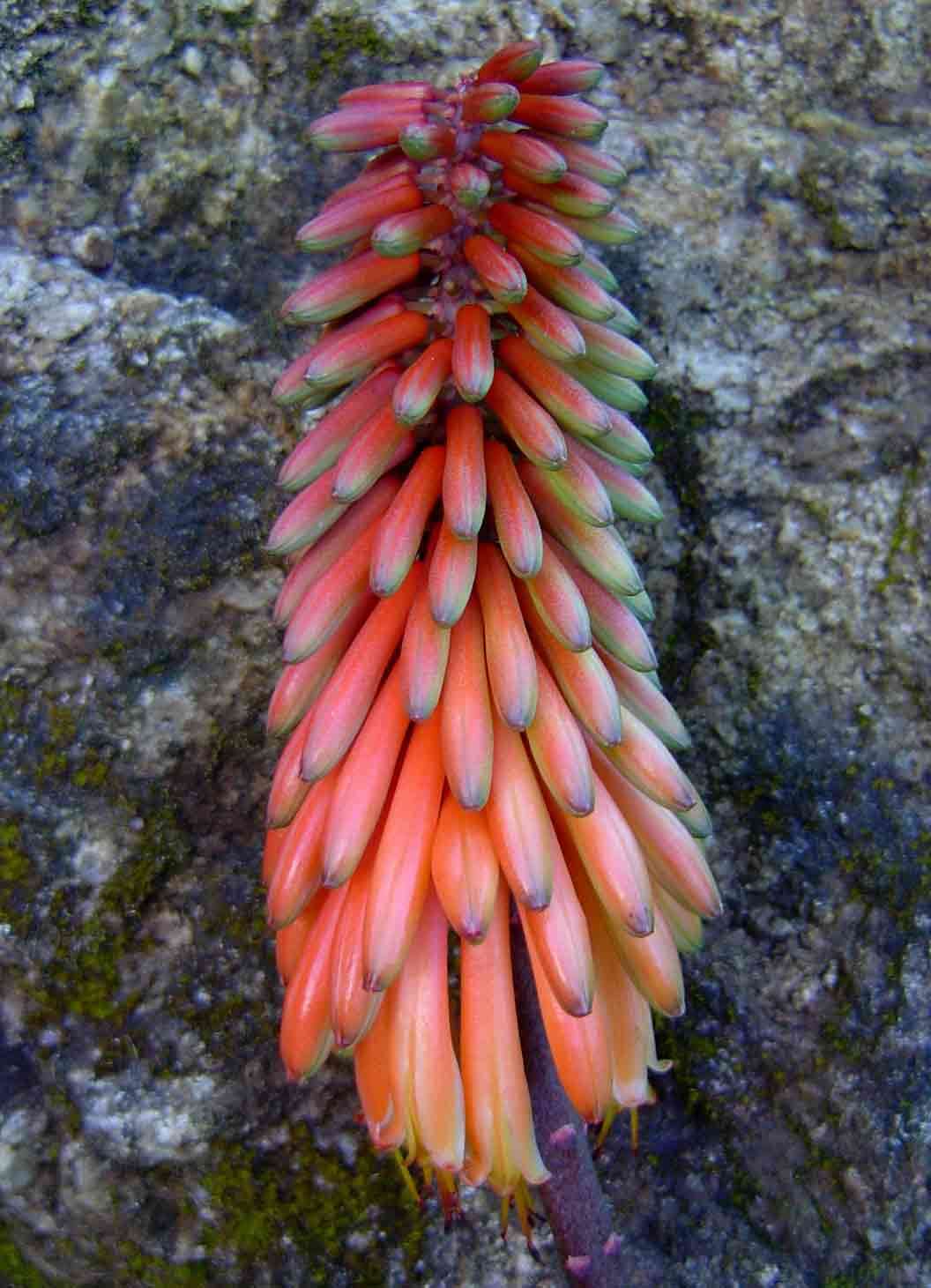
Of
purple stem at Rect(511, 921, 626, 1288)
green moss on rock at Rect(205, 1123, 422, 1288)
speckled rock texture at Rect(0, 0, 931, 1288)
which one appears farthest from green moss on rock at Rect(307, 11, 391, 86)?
green moss on rock at Rect(205, 1123, 422, 1288)

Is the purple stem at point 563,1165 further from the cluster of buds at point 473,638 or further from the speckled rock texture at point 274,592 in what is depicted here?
the speckled rock texture at point 274,592

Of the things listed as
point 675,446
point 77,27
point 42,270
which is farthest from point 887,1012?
point 77,27

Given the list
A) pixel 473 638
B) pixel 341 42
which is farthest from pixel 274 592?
pixel 341 42

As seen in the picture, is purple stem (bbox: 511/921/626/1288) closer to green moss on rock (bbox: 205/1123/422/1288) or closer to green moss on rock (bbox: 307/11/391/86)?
green moss on rock (bbox: 205/1123/422/1288)

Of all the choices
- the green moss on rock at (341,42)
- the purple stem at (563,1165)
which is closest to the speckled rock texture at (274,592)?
the green moss on rock at (341,42)

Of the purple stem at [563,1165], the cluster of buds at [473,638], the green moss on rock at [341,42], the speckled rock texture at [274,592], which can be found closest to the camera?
the cluster of buds at [473,638]

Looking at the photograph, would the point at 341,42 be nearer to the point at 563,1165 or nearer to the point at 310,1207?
the point at 563,1165

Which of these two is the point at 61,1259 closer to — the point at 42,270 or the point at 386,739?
the point at 386,739
